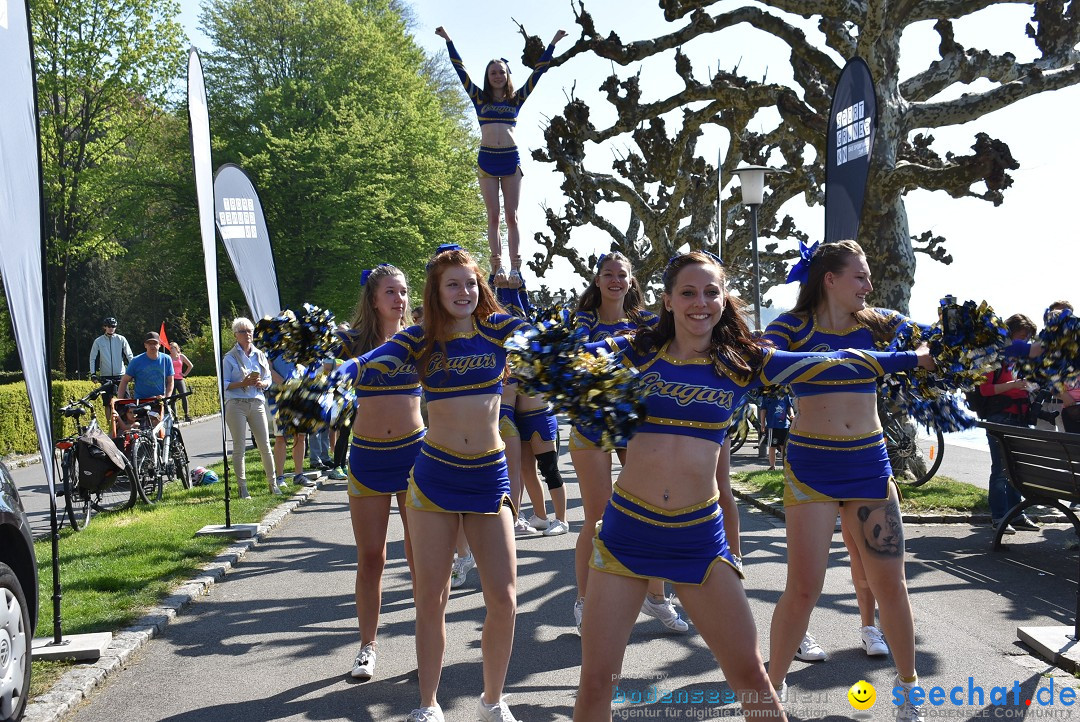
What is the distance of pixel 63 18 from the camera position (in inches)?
1236

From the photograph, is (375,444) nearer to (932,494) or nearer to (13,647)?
(13,647)

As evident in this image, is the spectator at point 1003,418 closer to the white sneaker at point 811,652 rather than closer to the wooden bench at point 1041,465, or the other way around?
the wooden bench at point 1041,465

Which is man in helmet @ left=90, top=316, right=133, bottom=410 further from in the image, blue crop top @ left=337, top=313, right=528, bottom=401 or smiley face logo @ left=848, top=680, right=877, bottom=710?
smiley face logo @ left=848, top=680, right=877, bottom=710

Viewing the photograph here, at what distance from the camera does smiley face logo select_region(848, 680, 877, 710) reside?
4.42 m

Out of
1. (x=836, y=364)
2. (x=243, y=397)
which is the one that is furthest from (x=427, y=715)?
(x=243, y=397)

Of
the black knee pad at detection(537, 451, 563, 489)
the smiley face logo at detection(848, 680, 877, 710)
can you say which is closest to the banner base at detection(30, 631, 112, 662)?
the smiley face logo at detection(848, 680, 877, 710)

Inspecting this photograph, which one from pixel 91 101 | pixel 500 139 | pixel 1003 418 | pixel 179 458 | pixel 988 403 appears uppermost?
pixel 91 101

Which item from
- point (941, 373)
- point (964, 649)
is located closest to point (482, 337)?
point (941, 373)

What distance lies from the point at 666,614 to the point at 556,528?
10.9ft

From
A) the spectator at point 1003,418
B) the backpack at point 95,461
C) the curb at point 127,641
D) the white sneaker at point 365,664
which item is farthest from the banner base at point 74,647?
the spectator at point 1003,418

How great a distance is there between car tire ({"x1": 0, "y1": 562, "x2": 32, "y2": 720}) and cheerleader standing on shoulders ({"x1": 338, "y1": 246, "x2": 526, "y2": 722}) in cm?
176

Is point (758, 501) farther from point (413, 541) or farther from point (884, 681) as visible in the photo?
point (413, 541)

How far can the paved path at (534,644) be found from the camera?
15.3 feet

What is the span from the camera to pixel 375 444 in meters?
5.02
